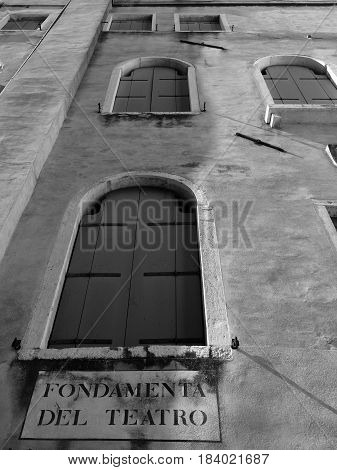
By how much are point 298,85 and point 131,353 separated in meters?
12.2

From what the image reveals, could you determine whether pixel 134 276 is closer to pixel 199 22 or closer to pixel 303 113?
pixel 303 113

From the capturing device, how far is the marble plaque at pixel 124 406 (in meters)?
5.27

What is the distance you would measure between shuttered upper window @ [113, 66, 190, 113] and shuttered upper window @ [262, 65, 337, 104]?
128 inches

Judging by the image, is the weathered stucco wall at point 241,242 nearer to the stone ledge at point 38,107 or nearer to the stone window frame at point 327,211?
the stone window frame at point 327,211

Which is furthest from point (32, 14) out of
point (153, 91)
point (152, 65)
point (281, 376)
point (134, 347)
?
point (281, 376)

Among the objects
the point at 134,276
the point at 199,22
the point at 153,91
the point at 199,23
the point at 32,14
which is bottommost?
the point at 134,276

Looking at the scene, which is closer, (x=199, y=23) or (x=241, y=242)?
(x=241, y=242)

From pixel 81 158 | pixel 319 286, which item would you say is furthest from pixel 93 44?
pixel 319 286

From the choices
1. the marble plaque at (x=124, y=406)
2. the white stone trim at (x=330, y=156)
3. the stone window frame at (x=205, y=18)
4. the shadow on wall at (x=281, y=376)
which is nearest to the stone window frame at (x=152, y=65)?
the stone window frame at (x=205, y=18)

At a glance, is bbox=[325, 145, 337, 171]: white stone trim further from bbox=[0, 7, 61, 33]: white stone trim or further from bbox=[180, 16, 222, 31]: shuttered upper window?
bbox=[0, 7, 61, 33]: white stone trim

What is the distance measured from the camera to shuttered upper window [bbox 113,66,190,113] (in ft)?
43.0

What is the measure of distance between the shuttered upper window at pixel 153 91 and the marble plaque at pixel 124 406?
9.51m

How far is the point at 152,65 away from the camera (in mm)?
15250

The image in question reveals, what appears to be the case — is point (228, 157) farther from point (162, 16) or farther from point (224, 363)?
point (162, 16)
